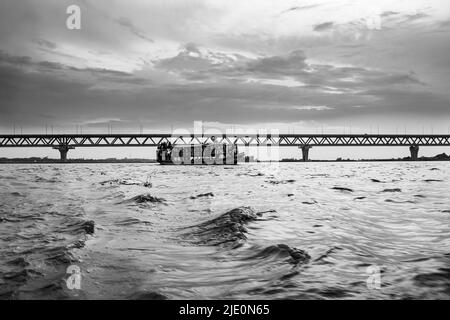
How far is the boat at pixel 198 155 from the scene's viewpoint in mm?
113438

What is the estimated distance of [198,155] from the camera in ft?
373

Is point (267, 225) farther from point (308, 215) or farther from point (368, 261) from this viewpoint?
point (368, 261)

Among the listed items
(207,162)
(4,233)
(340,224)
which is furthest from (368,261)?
(207,162)

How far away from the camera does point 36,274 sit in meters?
5.35

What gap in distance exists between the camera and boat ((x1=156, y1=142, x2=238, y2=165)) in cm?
11344

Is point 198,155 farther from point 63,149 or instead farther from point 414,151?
point 414,151

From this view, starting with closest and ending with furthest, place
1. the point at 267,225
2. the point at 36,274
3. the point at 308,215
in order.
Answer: the point at 36,274
the point at 267,225
the point at 308,215

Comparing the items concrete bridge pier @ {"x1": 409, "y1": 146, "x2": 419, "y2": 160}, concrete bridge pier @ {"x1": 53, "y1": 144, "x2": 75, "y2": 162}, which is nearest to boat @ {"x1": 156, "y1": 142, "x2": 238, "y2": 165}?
concrete bridge pier @ {"x1": 53, "y1": 144, "x2": 75, "y2": 162}

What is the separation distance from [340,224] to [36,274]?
7.51 metres

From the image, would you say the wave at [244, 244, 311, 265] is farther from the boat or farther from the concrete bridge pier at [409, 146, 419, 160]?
the concrete bridge pier at [409, 146, 419, 160]

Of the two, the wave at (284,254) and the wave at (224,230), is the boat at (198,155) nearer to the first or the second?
the wave at (224,230)

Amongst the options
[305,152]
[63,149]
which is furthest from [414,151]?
[63,149]

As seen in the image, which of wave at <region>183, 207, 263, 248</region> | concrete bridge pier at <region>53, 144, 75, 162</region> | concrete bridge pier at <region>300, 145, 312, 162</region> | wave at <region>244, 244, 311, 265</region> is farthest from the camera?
concrete bridge pier at <region>300, 145, 312, 162</region>

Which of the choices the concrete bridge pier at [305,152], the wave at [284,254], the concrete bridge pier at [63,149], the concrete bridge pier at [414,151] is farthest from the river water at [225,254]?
the concrete bridge pier at [414,151]
